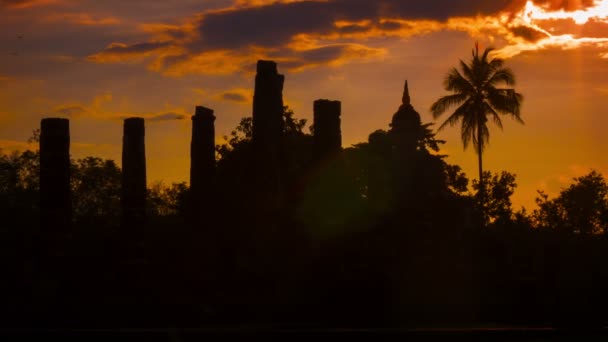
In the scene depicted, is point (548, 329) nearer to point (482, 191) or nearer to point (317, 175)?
point (317, 175)

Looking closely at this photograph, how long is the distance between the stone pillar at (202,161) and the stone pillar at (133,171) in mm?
2831

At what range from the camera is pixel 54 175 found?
873 inches

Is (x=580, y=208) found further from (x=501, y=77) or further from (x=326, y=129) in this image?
(x=326, y=129)

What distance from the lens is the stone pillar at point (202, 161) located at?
1062 inches

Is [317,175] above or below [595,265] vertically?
above

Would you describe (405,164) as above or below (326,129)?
below

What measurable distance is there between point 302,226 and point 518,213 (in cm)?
2938

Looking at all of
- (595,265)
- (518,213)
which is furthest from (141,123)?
(518,213)

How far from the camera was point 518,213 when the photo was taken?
169 feet

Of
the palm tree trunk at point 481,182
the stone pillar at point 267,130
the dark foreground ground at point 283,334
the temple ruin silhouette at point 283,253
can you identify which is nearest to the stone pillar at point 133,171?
the temple ruin silhouette at point 283,253

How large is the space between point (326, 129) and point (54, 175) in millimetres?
6797

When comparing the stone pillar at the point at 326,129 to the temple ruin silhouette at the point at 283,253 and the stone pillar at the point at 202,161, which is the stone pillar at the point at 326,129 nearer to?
the temple ruin silhouette at the point at 283,253

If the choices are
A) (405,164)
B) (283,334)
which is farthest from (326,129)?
(283,334)

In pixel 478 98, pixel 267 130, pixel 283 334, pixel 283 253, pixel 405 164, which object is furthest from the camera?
pixel 478 98
